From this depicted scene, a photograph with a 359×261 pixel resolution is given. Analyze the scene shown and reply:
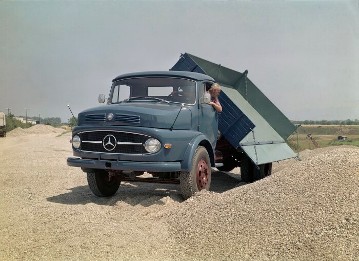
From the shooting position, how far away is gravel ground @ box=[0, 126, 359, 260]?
434 centimetres

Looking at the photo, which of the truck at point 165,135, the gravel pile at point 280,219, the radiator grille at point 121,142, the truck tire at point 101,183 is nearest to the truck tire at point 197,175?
the truck at point 165,135

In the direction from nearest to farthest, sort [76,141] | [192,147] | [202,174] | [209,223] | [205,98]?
1. [209,223]
2. [192,147]
3. [76,141]
4. [202,174]
5. [205,98]

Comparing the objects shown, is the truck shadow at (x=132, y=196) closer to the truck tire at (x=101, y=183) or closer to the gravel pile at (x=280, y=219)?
the truck tire at (x=101, y=183)

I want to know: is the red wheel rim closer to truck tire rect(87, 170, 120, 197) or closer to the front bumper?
the front bumper

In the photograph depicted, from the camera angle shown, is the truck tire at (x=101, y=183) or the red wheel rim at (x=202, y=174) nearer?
the red wheel rim at (x=202, y=174)

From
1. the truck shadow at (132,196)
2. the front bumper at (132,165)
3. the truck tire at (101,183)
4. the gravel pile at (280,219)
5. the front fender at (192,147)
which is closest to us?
the gravel pile at (280,219)

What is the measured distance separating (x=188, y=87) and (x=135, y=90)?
1.08 meters

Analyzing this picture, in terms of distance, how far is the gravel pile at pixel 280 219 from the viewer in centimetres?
430

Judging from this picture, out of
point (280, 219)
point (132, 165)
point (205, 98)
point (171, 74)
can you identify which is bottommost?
point (280, 219)

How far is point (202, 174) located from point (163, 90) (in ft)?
5.78

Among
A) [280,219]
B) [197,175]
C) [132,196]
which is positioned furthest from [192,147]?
[280,219]

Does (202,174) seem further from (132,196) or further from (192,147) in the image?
(132,196)

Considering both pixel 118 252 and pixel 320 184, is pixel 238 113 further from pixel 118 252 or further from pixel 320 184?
pixel 118 252

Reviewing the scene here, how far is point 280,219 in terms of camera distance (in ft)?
16.1
